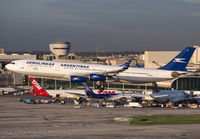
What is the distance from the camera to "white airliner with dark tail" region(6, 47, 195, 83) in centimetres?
10744

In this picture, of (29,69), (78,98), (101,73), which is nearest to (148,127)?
(101,73)

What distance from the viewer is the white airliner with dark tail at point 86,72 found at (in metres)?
107

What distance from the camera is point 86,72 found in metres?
109

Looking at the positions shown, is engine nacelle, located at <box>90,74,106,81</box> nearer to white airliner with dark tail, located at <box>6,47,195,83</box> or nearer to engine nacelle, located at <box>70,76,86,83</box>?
white airliner with dark tail, located at <box>6,47,195,83</box>

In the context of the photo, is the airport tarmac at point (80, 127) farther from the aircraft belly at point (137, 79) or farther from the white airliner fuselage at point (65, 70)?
the aircraft belly at point (137, 79)

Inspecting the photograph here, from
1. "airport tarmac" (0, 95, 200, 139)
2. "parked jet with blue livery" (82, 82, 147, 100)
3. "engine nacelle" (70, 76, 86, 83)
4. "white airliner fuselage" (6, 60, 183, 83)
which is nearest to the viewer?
"airport tarmac" (0, 95, 200, 139)

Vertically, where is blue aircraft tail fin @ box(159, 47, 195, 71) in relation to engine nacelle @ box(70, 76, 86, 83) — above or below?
above

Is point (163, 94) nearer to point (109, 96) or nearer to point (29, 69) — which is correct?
point (109, 96)

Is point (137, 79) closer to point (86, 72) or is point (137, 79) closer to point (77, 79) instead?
point (86, 72)

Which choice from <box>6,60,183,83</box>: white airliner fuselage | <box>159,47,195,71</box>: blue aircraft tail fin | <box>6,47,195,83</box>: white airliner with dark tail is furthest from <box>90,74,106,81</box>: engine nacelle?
<box>159,47,195,71</box>: blue aircraft tail fin

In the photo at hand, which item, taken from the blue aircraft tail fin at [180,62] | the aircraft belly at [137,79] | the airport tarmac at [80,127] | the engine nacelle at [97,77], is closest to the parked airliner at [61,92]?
the aircraft belly at [137,79]

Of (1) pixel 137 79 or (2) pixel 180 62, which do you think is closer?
(1) pixel 137 79

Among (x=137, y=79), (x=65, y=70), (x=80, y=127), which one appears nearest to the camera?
(x=80, y=127)

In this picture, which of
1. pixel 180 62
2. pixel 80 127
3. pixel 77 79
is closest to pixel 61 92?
pixel 77 79
